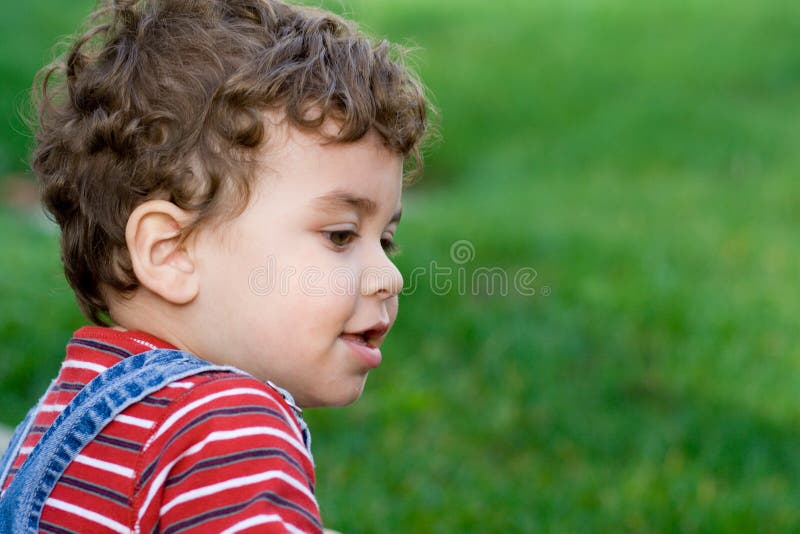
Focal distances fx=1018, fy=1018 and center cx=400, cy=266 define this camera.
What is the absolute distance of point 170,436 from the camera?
4.23 ft

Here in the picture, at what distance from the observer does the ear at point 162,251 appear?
1554mm

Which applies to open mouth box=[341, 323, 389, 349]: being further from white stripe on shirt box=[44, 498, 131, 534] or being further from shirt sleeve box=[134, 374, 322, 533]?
white stripe on shirt box=[44, 498, 131, 534]

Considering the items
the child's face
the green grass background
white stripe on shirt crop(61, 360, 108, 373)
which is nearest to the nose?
the child's face

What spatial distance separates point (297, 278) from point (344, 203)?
0.14 meters

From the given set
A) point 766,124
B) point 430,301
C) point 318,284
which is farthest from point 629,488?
point 766,124

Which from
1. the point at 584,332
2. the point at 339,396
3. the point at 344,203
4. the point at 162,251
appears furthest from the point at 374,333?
the point at 584,332

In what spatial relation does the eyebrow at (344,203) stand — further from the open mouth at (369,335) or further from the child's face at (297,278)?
the open mouth at (369,335)

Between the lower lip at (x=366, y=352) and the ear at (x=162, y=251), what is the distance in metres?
0.26

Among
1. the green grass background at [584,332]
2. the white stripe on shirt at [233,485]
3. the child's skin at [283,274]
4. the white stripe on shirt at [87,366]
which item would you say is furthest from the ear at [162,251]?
the green grass background at [584,332]

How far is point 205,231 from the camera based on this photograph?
5.11 ft

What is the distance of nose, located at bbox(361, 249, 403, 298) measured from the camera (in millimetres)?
1588

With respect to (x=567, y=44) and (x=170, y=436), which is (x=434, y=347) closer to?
(x=170, y=436)

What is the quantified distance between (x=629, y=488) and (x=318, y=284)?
1.60m

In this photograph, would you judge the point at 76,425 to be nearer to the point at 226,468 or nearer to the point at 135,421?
the point at 135,421
